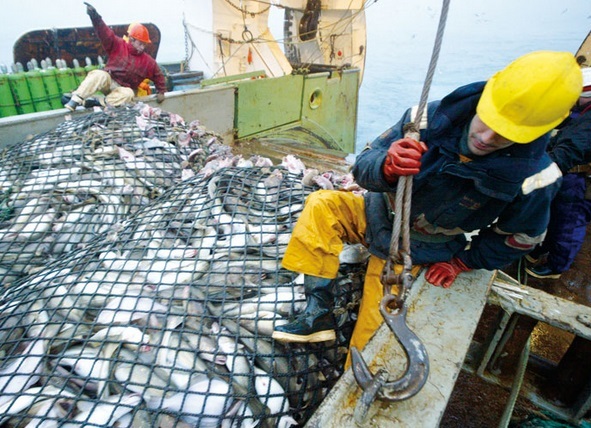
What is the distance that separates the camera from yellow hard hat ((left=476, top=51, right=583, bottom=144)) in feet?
4.25

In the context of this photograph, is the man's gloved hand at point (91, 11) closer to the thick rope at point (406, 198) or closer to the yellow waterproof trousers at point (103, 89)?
the yellow waterproof trousers at point (103, 89)

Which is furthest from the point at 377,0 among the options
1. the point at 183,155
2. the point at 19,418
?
the point at 19,418

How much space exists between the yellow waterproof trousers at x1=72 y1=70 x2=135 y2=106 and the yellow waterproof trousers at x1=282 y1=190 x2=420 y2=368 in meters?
4.70

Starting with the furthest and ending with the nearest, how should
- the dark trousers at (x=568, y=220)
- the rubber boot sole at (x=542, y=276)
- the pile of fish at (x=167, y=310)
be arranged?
the rubber boot sole at (x=542, y=276)
the dark trousers at (x=568, y=220)
the pile of fish at (x=167, y=310)

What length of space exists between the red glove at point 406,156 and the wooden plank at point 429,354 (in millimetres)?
767

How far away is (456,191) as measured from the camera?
1869mm

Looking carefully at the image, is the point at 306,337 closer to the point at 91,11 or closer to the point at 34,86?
the point at 91,11

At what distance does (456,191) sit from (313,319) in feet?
3.52

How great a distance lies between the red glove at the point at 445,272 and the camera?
6.75 ft

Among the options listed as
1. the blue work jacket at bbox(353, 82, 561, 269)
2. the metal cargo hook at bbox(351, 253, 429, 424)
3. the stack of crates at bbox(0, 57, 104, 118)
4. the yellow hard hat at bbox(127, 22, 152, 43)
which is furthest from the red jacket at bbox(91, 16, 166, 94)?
the metal cargo hook at bbox(351, 253, 429, 424)

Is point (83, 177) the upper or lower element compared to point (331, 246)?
lower

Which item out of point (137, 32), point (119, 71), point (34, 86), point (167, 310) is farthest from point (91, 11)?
point (167, 310)

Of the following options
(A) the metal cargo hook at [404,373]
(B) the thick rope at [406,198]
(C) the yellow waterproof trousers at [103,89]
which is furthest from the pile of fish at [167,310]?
(C) the yellow waterproof trousers at [103,89]

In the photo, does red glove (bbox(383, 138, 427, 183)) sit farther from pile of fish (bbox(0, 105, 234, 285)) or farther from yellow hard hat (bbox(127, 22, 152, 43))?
yellow hard hat (bbox(127, 22, 152, 43))
